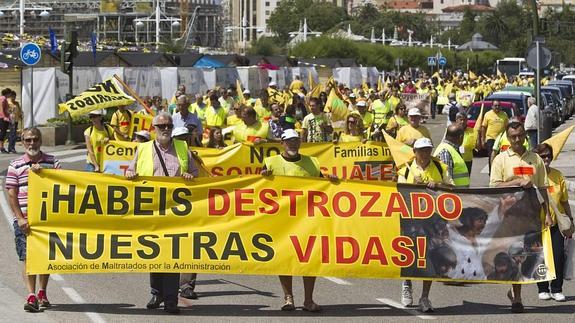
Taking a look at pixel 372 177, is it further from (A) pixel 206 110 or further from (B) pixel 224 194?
(B) pixel 224 194

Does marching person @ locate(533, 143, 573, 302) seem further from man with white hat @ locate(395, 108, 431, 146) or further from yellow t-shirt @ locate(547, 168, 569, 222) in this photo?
man with white hat @ locate(395, 108, 431, 146)

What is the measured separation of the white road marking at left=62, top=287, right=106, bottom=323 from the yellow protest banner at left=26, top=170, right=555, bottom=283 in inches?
14.8

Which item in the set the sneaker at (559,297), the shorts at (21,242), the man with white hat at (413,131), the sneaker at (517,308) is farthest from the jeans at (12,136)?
the sneaker at (517,308)

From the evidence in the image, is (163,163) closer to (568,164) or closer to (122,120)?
(122,120)

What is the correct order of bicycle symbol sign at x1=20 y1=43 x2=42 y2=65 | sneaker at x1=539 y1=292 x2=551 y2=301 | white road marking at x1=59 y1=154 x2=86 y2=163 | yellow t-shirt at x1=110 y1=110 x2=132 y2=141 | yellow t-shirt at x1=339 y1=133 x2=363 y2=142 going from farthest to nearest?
bicycle symbol sign at x1=20 y1=43 x2=42 y2=65
white road marking at x1=59 y1=154 x2=86 y2=163
yellow t-shirt at x1=110 y1=110 x2=132 y2=141
yellow t-shirt at x1=339 y1=133 x2=363 y2=142
sneaker at x1=539 y1=292 x2=551 y2=301

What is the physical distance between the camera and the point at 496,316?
38.1ft

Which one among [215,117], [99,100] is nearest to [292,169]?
[215,117]

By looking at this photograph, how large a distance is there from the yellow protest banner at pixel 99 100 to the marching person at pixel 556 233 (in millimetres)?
10136

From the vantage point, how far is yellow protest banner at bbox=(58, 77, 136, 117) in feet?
70.6

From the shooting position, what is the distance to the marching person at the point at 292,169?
38.4 feet

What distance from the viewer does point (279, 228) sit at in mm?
11727

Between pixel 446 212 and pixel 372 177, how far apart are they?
703cm

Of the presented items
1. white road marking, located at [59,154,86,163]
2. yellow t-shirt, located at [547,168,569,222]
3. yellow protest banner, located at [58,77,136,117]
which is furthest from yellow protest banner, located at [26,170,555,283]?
white road marking, located at [59,154,86,163]

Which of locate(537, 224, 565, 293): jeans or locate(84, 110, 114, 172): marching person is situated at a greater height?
locate(84, 110, 114, 172): marching person
